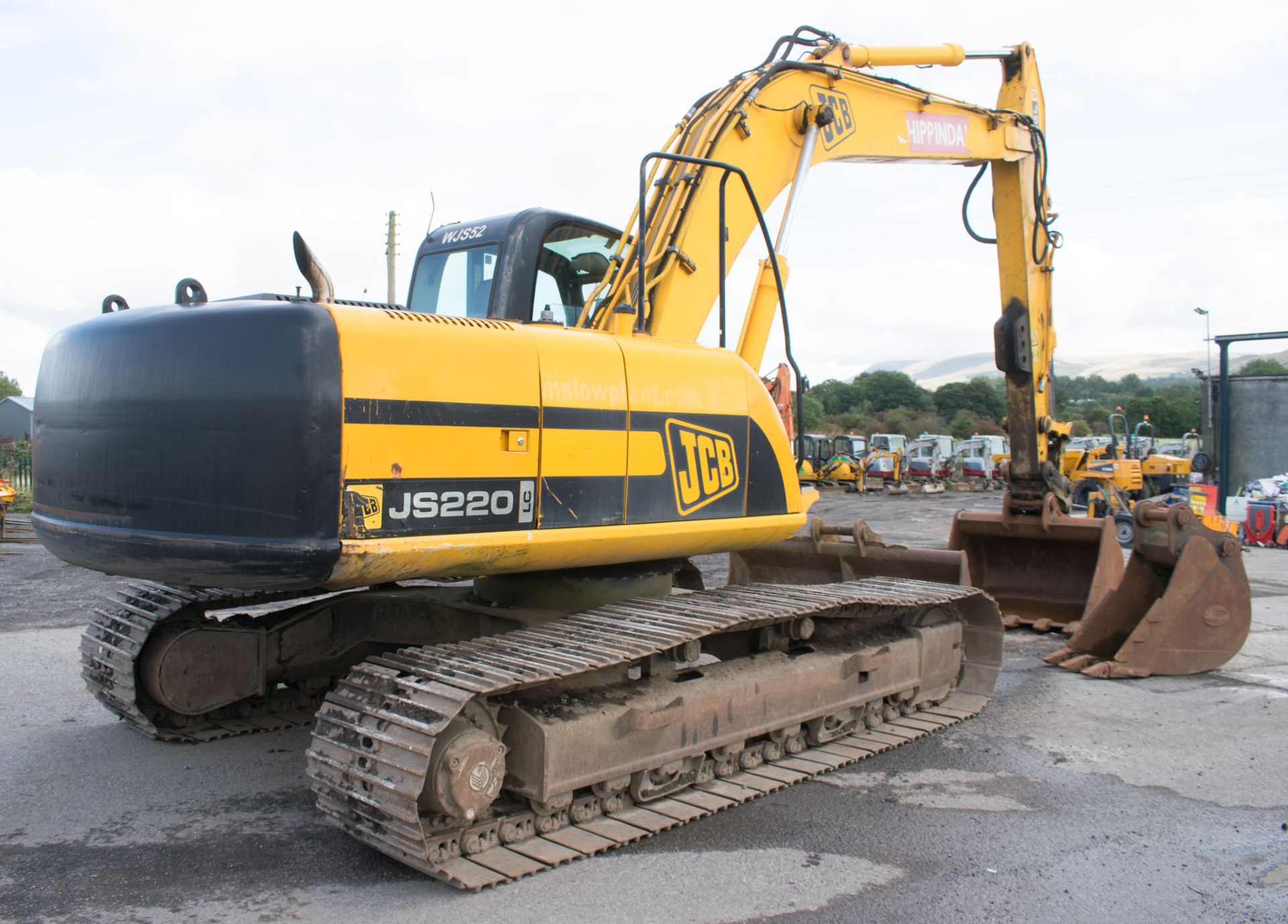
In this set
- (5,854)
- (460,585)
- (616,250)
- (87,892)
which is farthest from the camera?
(460,585)

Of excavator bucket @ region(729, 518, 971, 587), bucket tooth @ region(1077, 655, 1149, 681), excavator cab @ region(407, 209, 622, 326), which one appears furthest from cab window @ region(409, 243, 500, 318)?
bucket tooth @ region(1077, 655, 1149, 681)

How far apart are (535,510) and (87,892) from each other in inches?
78.3

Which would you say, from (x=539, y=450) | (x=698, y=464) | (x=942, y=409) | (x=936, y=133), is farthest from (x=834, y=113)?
(x=942, y=409)

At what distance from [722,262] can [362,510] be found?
2.31m

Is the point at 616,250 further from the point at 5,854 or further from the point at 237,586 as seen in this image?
the point at 5,854

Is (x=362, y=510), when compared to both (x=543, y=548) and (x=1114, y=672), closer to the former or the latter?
(x=543, y=548)

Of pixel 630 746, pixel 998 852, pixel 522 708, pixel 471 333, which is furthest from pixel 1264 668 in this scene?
pixel 471 333

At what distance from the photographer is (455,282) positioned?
5508 mm

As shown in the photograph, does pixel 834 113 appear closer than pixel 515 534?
No

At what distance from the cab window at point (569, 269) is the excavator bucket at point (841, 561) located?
7.46 ft

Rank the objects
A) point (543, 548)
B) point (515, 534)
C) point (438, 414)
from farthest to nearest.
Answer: point (543, 548), point (515, 534), point (438, 414)

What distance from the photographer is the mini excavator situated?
3545 millimetres

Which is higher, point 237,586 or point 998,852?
point 237,586

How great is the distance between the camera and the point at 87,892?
352 cm
